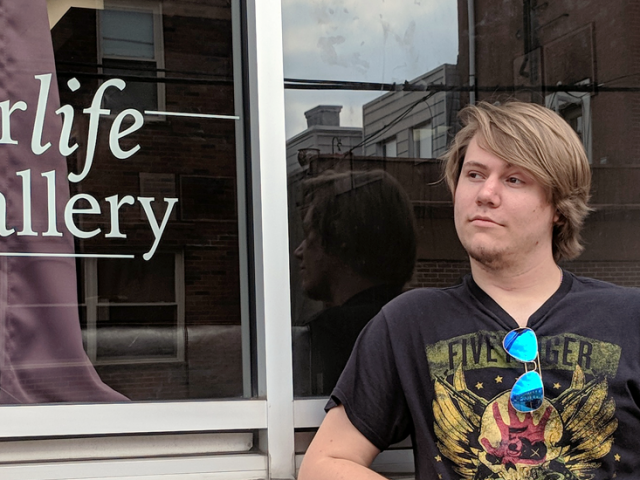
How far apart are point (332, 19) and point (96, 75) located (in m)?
0.74

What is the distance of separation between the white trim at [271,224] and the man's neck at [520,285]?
23.1 inches

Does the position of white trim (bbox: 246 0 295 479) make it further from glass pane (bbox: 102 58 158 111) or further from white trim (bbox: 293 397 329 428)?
glass pane (bbox: 102 58 158 111)

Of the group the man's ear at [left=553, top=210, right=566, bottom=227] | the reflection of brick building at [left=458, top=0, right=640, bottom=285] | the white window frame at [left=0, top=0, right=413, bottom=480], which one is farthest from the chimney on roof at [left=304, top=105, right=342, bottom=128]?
the man's ear at [left=553, top=210, right=566, bottom=227]

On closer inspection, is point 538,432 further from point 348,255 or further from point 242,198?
point 242,198


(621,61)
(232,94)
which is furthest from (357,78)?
(621,61)

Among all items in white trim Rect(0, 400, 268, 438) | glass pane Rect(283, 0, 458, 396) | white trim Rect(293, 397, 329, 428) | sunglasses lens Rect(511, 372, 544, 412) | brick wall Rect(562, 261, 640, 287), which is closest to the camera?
sunglasses lens Rect(511, 372, 544, 412)

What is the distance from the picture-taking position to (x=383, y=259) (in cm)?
252

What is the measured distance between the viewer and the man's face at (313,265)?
2.43m

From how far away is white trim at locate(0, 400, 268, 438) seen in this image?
6.94 ft

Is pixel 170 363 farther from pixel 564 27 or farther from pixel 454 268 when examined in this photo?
pixel 564 27

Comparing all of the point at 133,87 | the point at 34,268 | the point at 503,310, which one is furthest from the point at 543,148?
the point at 34,268

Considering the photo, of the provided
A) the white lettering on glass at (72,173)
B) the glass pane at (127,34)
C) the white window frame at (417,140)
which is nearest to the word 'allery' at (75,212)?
the white lettering on glass at (72,173)

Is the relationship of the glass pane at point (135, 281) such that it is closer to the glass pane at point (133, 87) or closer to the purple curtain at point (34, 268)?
the purple curtain at point (34, 268)

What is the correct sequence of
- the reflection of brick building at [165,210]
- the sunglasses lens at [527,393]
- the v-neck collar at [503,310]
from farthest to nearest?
the reflection of brick building at [165,210] → the v-neck collar at [503,310] → the sunglasses lens at [527,393]
